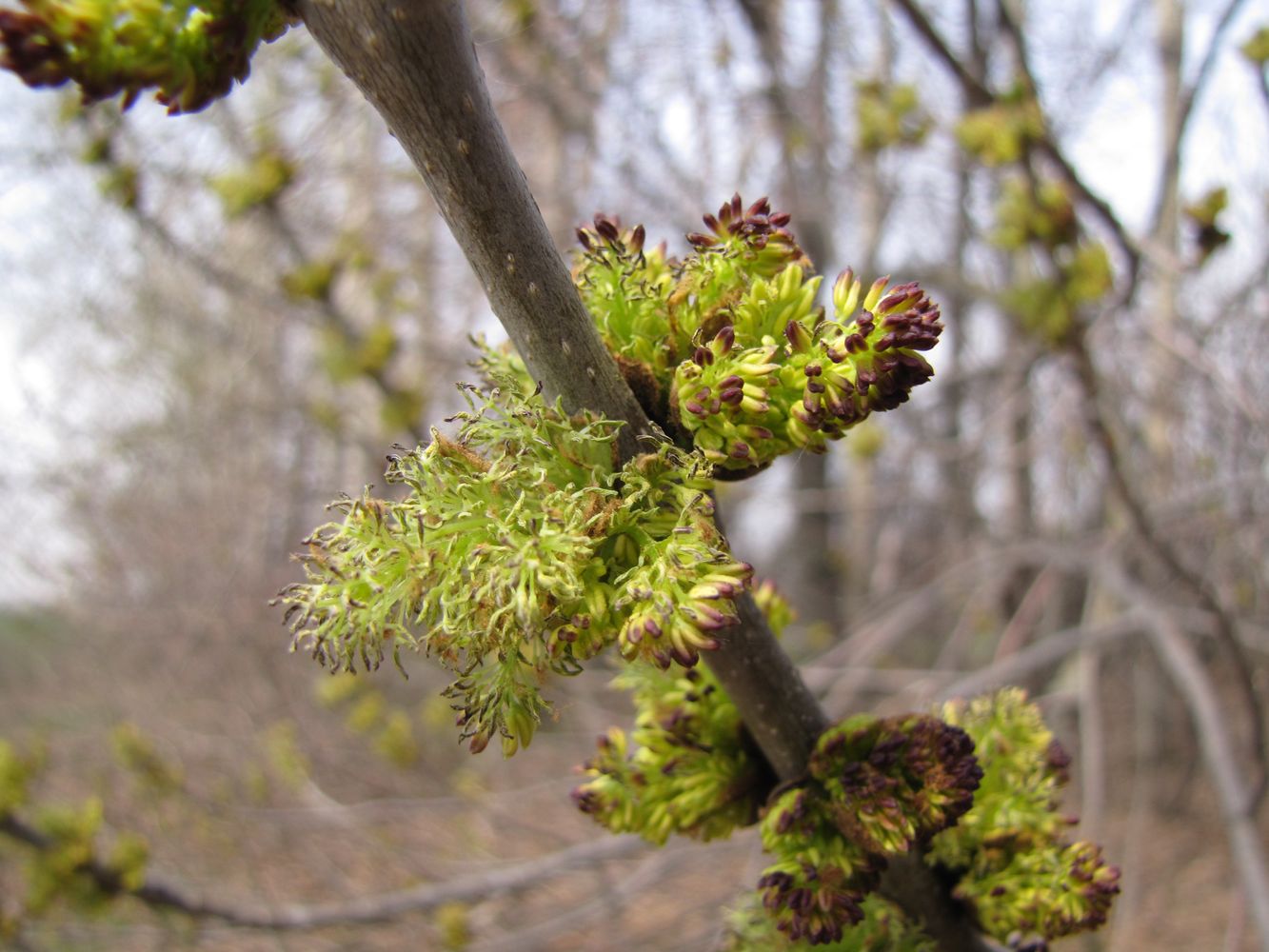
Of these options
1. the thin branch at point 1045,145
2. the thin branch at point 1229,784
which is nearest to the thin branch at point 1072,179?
the thin branch at point 1045,145

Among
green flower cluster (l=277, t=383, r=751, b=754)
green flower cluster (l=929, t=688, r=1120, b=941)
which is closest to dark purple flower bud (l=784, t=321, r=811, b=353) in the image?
green flower cluster (l=277, t=383, r=751, b=754)

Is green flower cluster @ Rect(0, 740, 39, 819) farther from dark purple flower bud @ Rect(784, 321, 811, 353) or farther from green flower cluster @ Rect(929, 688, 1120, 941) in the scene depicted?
dark purple flower bud @ Rect(784, 321, 811, 353)

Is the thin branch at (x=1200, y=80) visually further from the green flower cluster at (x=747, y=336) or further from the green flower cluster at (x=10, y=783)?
the green flower cluster at (x=10, y=783)

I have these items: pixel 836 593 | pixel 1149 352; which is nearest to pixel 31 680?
pixel 836 593

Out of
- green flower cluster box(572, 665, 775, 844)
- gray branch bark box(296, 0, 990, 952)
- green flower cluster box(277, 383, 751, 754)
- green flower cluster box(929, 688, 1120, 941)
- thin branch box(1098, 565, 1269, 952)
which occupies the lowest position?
thin branch box(1098, 565, 1269, 952)

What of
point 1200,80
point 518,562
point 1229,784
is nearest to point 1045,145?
point 1200,80

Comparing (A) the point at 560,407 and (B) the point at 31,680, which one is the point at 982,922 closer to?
(A) the point at 560,407

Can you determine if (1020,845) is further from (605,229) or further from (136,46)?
(136,46)

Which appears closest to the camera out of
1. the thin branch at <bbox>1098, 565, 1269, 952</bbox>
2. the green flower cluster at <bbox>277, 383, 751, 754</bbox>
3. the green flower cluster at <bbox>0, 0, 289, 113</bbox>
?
the green flower cluster at <bbox>0, 0, 289, 113</bbox>
